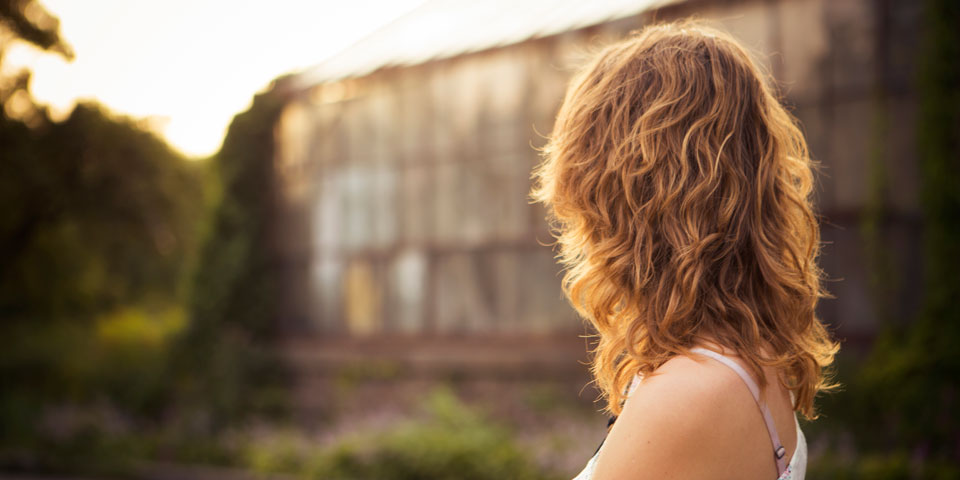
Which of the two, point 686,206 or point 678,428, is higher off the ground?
point 686,206

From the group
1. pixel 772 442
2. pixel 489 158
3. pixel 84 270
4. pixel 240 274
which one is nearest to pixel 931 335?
pixel 489 158

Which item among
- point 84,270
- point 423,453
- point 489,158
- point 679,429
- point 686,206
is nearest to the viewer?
point 679,429

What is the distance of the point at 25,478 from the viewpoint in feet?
35.6

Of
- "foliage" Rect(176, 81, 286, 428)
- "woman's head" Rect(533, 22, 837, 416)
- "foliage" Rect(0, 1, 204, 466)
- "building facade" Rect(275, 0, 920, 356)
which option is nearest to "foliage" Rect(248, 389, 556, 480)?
"building facade" Rect(275, 0, 920, 356)

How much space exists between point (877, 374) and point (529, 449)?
333 centimetres

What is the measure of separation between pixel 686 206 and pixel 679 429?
1.45ft

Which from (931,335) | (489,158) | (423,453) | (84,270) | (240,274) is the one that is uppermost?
(489,158)

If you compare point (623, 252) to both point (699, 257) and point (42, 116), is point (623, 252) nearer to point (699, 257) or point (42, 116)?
point (699, 257)

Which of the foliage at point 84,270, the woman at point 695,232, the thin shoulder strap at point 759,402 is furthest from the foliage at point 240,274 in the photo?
the thin shoulder strap at point 759,402

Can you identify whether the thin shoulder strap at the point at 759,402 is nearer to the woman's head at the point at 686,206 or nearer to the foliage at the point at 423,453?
the woman's head at the point at 686,206

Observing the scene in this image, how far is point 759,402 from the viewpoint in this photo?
1442 millimetres

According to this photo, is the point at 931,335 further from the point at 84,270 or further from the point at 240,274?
the point at 84,270

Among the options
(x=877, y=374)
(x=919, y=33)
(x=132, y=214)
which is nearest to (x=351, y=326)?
(x=132, y=214)

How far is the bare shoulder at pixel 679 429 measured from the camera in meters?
1.35
